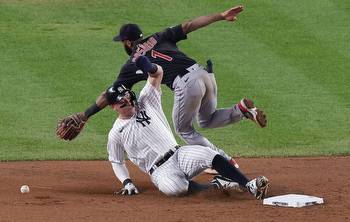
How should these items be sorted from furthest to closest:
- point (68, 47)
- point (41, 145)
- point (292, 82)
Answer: point (68, 47) < point (292, 82) < point (41, 145)

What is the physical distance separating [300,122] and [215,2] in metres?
6.28

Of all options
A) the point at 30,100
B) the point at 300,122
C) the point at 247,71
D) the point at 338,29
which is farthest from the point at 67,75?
the point at 338,29

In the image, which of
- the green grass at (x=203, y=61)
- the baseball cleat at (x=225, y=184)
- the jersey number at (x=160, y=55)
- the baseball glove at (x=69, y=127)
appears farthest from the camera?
the green grass at (x=203, y=61)

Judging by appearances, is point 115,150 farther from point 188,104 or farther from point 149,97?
point 188,104

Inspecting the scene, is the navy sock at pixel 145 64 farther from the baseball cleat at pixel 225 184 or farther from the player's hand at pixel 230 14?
the baseball cleat at pixel 225 184

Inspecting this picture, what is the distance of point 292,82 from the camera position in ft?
50.6

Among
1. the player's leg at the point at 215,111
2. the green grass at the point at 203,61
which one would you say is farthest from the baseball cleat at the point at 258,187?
the green grass at the point at 203,61

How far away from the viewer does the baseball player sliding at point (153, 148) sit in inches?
378

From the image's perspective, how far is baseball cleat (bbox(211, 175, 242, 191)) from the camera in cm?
951

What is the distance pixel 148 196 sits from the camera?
32.1 feet

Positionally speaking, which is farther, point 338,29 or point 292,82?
point 338,29

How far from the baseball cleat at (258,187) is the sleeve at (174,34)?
7.11ft

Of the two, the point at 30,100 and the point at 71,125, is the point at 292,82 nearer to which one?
the point at 30,100

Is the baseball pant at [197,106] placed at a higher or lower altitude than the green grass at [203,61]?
higher
